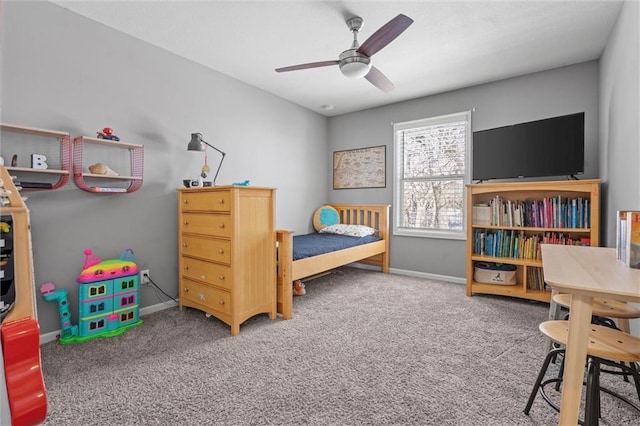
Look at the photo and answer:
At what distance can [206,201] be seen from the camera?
2535 mm

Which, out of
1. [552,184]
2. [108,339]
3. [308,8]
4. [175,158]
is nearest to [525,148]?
[552,184]

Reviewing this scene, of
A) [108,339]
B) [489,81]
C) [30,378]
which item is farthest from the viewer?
[489,81]

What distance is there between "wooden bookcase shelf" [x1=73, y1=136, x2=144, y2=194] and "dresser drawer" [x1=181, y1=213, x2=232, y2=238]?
1.61 ft

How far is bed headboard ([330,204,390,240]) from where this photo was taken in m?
4.25

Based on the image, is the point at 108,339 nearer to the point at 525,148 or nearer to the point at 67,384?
the point at 67,384

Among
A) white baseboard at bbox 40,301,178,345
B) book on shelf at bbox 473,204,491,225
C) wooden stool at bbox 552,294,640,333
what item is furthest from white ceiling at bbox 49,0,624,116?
white baseboard at bbox 40,301,178,345

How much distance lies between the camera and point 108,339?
2.21m

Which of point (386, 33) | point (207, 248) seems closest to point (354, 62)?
point (386, 33)

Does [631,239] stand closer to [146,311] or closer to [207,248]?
[207,248]

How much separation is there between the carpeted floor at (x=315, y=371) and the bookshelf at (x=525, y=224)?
0.45 m

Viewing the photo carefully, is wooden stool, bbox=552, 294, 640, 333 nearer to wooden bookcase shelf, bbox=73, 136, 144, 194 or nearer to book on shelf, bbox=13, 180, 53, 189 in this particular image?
wooden bookcase shelf, bbox=73, 136, 144, 194

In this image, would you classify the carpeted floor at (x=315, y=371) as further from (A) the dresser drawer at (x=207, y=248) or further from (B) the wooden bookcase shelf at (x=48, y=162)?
(B) the wooden bookcase shelf at (x=48, y=162)

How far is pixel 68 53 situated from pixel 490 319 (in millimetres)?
3942

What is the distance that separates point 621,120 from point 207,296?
3.37 m
